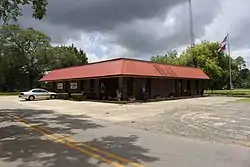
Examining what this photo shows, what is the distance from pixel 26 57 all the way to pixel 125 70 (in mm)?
41898

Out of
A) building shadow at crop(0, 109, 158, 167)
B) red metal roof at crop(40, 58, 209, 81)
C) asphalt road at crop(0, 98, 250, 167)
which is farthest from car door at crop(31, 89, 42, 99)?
building shadow at crop(0, 109, 158, 167)

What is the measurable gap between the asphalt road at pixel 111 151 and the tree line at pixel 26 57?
2236 inches

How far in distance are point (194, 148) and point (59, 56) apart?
6214cm

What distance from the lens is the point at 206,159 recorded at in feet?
23.3

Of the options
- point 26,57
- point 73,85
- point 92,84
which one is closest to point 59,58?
point 26,57

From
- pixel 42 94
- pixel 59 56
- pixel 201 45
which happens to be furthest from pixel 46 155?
pixel 59 56

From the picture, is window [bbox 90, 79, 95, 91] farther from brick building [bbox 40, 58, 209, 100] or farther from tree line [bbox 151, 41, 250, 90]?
tree line [bbox 151, 41, 250, 90]

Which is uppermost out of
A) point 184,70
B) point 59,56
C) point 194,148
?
point 59,56

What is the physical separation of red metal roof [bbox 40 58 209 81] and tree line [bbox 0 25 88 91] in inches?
1000

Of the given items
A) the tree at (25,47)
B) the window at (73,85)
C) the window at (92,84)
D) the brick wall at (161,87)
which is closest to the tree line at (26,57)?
the tree at (25,47)

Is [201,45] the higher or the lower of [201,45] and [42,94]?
the higher

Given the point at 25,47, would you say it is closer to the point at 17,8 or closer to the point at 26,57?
the point at 26,57

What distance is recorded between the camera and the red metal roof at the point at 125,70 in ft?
104

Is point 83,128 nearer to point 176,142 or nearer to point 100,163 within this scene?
point 176,142
